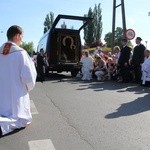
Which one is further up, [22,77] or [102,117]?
[22,77]

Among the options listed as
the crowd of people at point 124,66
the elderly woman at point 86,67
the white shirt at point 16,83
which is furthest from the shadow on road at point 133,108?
the elderly woman at point 86,67

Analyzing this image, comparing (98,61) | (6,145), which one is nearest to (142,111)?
(6,145)

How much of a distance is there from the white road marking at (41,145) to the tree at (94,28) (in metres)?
70.8

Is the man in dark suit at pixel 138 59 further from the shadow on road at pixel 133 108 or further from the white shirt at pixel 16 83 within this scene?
the white shirt at pixel 16 83

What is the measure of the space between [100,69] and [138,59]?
2.86m

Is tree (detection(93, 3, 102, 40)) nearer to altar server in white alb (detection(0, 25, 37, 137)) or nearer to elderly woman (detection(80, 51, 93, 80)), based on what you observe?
elderly woman (detection(80, 51, 93, 80))

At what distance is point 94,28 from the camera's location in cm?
7875

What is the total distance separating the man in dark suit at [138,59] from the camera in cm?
1656

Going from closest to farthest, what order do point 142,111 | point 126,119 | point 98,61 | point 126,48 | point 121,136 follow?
A: point 121,136 < point 126,119 < point 142,111 < point 126,48 < point 98,61

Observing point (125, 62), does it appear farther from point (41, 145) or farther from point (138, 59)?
point (41, 145)

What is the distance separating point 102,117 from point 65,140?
6.66 feet

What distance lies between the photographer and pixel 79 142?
629 cm

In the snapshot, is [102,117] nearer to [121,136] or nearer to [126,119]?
[126,119]

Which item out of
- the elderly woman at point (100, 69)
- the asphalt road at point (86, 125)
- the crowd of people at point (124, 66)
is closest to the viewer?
the asphalt road at point (86, 125)
